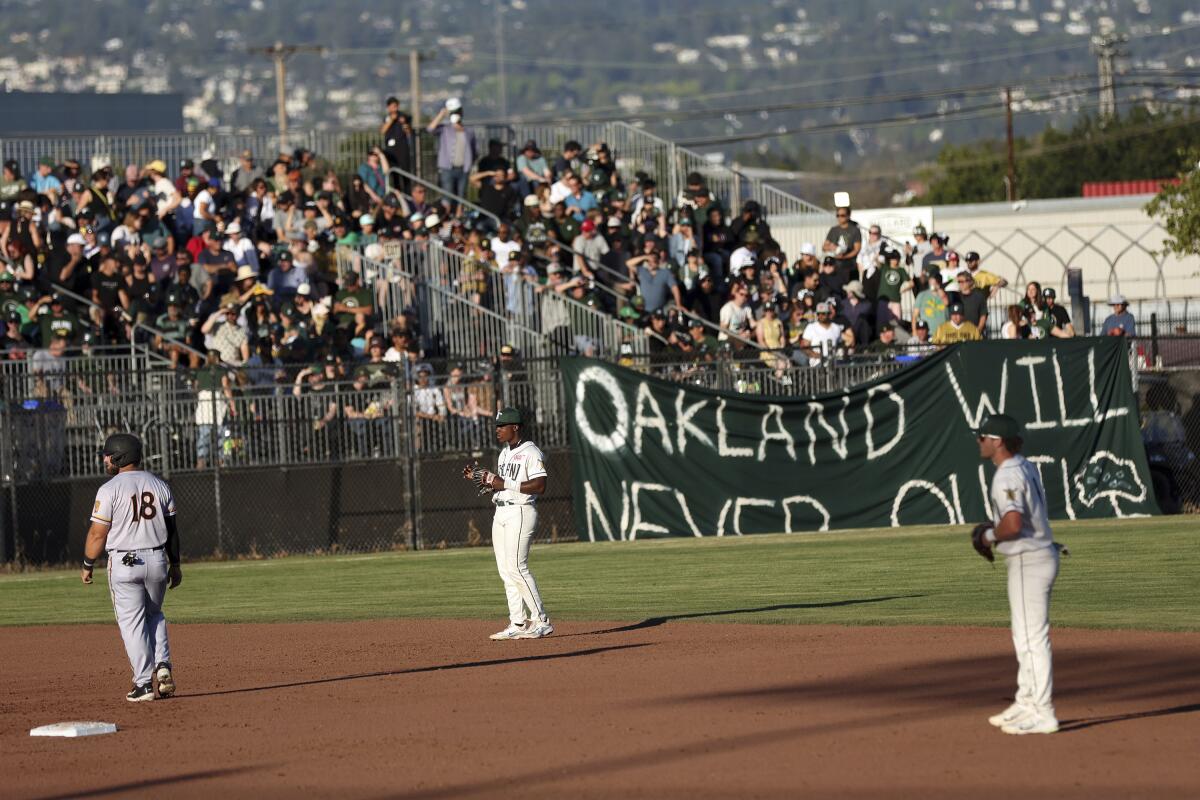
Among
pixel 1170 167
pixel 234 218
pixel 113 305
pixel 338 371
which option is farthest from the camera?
pixel 1170 167

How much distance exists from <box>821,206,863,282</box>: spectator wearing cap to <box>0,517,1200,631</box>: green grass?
7031 mm

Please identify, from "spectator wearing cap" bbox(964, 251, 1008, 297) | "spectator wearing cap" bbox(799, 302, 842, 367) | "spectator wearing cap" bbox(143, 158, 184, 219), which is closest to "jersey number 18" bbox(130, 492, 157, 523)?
"spectator wearing cap" bbox(799, 302, 842, 367)

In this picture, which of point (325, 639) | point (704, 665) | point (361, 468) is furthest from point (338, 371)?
point (704, 665)

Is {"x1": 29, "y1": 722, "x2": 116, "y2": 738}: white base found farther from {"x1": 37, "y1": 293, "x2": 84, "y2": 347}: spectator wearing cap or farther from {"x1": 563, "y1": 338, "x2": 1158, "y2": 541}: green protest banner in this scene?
{"x1": 37, "y1": 293, "x2": 84, "y2": 347}: spectator wearing cap

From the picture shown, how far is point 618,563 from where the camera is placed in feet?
77.2

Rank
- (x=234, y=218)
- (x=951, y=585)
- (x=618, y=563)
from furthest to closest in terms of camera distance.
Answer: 1. (x=234, y=218)
2. (x=618, y=563)
3. (x=951, y=585)

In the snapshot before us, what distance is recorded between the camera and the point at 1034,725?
10.7 m

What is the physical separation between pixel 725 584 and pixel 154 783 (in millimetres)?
10756

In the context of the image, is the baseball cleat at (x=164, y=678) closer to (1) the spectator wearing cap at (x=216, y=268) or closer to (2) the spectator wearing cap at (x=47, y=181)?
(1) the spectator wearing cap at (x=216, y=268)

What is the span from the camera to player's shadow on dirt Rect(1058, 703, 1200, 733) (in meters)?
11.0

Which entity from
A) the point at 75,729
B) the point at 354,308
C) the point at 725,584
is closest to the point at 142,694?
the point at 75,729

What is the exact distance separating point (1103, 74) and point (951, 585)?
81.4m

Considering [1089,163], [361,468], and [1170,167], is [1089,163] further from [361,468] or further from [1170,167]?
[361,468]

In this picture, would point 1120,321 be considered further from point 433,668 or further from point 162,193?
point 433,668
